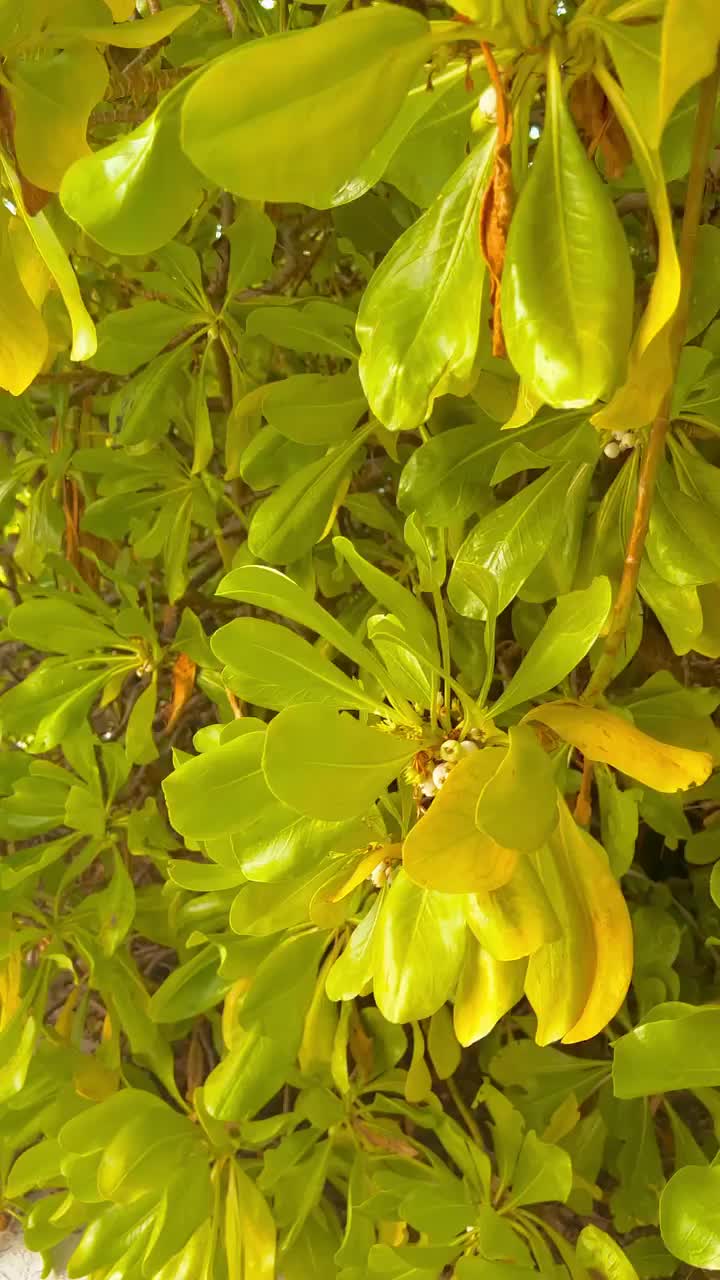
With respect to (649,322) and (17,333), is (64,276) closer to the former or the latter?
(17,333)

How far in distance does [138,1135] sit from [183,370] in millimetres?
491

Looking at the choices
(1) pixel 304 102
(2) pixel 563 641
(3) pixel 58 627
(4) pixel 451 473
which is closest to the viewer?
(1) pixel 304 102

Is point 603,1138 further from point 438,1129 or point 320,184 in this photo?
point 320,184

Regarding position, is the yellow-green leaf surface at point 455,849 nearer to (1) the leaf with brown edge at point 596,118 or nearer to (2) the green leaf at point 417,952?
(2) the green leaf at point 417,952

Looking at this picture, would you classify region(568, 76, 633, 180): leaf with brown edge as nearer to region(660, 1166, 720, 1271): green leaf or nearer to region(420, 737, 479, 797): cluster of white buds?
region(420, 737, 479, 797): cluster of white buds

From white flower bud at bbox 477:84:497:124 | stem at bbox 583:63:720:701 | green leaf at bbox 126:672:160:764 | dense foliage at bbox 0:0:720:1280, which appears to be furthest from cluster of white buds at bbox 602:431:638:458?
green leaf at bbox 126:672:160:764

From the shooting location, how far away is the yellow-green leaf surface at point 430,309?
0.27 m

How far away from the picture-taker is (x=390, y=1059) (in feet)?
2.08

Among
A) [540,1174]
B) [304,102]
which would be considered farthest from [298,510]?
[540,1174]

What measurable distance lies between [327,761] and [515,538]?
0.15 m

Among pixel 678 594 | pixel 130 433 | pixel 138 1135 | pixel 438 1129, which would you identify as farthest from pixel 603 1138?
pixel 130 433

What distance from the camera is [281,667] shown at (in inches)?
14.0

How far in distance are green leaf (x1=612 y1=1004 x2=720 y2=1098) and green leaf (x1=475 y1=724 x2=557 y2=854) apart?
133mm

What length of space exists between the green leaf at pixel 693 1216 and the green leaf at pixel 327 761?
0.20 m
